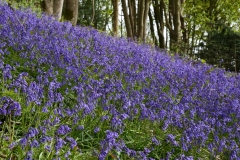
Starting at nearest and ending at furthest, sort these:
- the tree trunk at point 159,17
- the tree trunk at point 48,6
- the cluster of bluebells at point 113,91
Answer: the cluster of bluebells at point 113,91, the tree trunk at point 48,6, the tree trunk at point 159,17

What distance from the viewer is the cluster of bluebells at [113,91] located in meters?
3.41

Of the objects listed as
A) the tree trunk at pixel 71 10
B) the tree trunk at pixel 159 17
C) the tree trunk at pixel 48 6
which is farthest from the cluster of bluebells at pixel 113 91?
the tree trunk at pixel 159 17

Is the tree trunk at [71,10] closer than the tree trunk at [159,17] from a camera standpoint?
Yes

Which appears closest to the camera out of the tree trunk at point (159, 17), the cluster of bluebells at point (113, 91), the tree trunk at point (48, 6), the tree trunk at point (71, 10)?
the cluster of bluebells at point (113, 91)

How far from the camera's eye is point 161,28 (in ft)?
71.1

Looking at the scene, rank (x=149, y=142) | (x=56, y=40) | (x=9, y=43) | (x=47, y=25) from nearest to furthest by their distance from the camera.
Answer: (x=149, y=142), (x=9, y=43), (x=56, y=40), (x=47, y=25)

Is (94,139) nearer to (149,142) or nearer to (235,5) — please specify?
(149,142)

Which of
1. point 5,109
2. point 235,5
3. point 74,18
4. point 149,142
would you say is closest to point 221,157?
point 149,142

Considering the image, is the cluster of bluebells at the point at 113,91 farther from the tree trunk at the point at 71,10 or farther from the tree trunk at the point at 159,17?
the tree trunk at the point at 159,17

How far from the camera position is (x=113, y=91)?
167 inches

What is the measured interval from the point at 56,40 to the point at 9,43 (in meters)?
0.76

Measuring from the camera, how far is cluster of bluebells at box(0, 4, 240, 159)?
3.41 metres

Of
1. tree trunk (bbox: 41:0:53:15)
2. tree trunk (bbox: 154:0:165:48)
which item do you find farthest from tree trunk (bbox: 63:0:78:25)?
tree trunk (bbox: 154:0:165:48)

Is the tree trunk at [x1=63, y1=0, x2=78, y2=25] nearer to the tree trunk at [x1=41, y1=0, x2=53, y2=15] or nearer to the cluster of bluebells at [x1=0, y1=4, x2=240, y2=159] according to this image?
the tree trunk at [x1=41, y1=0, x2=53, y2=15]
